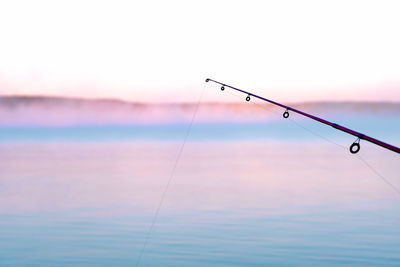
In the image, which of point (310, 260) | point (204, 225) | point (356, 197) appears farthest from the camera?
point (356, 197)

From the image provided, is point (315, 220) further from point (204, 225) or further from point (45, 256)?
point (45, 256)

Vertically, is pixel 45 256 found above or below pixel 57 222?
above

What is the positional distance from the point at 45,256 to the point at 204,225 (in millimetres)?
6495

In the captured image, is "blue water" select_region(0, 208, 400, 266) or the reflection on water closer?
"blue water" select_region(0, 208, 400, 266)

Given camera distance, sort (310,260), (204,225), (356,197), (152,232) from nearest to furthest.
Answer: (310,260), (152,232), (204,225), (356,197)

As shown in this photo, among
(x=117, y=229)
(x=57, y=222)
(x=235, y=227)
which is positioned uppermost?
(x=235, y=227)

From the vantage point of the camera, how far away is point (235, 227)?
21.5 meters

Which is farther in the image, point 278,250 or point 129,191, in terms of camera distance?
point 129,191

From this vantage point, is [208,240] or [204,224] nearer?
[208,240]

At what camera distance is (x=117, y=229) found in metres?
21.4

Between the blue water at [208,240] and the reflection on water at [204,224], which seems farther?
the reflection on water at [204,224]

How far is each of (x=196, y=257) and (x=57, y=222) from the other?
827cm

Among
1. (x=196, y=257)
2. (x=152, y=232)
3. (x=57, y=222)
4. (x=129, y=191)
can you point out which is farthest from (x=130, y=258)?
(x=129, y=191)

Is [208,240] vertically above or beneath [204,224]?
above
